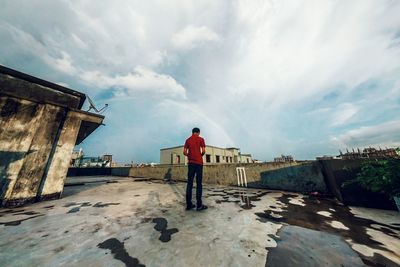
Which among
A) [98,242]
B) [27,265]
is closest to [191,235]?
[98,242]

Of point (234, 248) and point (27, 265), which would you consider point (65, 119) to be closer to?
point (27, 265)

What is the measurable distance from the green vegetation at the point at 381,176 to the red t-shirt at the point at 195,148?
12.3 ft

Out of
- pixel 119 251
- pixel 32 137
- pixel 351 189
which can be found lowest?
pixel 119 251

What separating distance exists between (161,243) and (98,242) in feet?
2.58

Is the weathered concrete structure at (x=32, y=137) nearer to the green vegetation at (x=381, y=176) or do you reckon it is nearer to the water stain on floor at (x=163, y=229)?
the water stain on floor at (x=163, y=229)

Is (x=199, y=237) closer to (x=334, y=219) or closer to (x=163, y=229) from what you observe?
(x=163, y=229)

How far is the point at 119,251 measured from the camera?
170cm

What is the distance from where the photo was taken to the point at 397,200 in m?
3.17

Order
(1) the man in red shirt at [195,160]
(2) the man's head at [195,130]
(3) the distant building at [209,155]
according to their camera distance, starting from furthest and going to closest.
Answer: (3) the distant building at [209,155]
(2) the man's head at [195,130]
(1) the man in red shirt at [195,160]

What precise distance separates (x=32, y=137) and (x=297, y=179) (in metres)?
8.07

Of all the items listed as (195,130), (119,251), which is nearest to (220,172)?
(195,130)

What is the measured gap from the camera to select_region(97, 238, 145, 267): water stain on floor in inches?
58.7

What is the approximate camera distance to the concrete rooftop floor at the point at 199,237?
5.14 feet

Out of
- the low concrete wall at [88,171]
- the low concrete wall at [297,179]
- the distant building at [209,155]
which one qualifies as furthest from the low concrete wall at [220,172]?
the distant building at [209,155]
